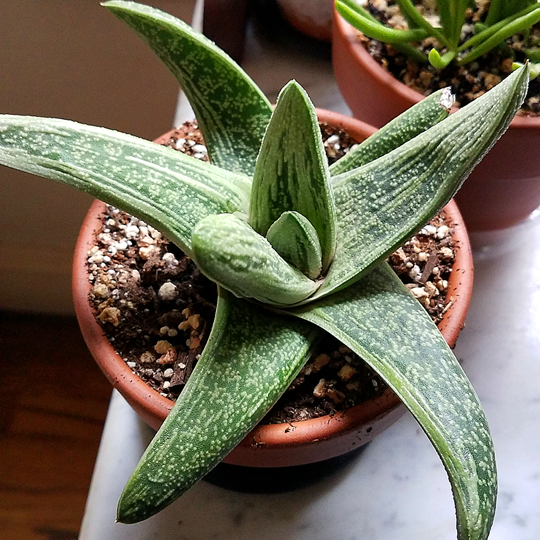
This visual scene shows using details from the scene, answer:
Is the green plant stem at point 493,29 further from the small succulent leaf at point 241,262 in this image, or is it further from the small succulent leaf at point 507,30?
the small succulent leaf at point 241,262

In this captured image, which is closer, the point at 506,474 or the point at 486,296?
the point at 506,474

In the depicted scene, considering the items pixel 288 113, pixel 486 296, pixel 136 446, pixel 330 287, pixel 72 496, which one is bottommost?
pixel 72 496

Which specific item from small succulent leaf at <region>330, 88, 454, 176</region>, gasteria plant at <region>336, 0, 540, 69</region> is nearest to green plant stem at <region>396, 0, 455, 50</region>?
gasteria plant at <region>336, 0, 540, 69</region>

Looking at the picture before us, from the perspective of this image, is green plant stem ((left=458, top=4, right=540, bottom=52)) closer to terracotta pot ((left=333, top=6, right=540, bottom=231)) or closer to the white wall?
terracotta pot ((left=333, top=6, right=540, bottom=231))

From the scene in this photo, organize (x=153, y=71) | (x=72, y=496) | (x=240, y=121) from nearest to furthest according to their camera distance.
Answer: (x=240, y=121), (x=153, y=71), (x=72, y=496)

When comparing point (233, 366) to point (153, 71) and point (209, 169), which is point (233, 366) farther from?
point (153, 71)

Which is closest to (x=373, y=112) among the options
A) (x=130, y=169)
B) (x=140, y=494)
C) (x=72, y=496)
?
(x=130, y=169)
